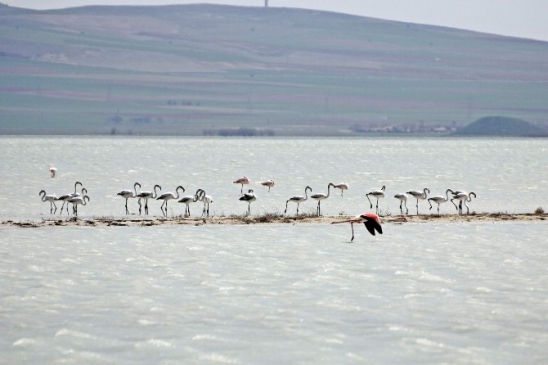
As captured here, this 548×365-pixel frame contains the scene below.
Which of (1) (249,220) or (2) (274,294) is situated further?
(1) (249,220)

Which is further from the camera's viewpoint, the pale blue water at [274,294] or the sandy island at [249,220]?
the sandy island at [249,220]

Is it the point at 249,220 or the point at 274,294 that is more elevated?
the point at 249,220

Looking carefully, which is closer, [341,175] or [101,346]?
[101,346]

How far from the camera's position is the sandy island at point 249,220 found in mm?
28406

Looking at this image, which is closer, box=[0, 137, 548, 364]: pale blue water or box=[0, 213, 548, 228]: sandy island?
box=[0, 137, 548, 364]: pale blue water

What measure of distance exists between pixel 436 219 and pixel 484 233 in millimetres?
3408

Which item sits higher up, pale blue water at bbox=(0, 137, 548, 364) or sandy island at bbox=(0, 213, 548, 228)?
sandy island at bbox=(0, 213, 548, 228)

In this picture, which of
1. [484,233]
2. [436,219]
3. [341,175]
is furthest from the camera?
[341,175]

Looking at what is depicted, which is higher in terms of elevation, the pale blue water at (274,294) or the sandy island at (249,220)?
the sandy island at (249,220)

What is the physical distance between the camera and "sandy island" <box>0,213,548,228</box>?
93.2ft

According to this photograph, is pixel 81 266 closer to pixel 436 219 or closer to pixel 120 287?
pixel 120 287

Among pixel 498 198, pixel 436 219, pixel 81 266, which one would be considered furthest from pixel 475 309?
pixel 498 198

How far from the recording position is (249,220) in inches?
1142

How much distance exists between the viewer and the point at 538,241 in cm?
2469
